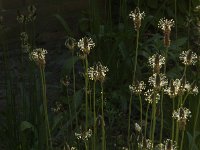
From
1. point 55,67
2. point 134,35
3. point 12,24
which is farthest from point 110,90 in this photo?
point 12,24

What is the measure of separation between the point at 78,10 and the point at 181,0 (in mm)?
956

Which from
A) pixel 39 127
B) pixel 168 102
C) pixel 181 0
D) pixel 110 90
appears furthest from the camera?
pixel 181 0

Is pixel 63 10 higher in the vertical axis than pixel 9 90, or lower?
higher

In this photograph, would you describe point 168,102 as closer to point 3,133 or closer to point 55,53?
point 3,133

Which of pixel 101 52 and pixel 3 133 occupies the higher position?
pixel 101 52

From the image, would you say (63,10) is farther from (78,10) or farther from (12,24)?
(12,24)

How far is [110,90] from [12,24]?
4.87 feet

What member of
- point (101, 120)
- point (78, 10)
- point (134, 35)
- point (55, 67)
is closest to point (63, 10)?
point (78, 10)

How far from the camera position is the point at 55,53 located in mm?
5051

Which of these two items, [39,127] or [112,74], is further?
[112,74]

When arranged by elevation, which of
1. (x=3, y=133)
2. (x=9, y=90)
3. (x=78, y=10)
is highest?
(x=78, y=10)

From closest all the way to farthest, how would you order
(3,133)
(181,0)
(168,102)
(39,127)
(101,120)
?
(101,120) → (39,127) → (3,133) → (168,102) → (181,0)

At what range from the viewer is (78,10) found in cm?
546

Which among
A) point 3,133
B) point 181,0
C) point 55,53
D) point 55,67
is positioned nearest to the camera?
point 3,133
